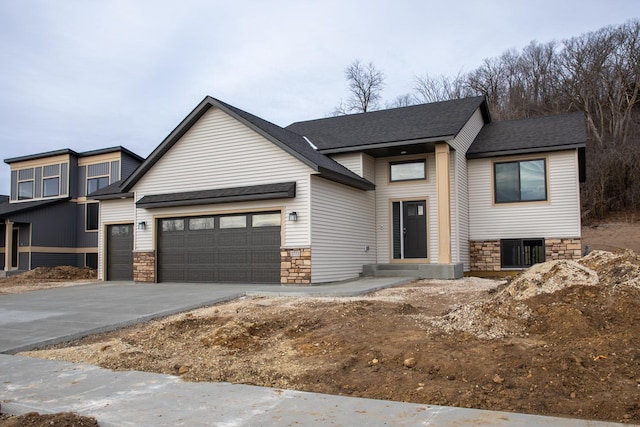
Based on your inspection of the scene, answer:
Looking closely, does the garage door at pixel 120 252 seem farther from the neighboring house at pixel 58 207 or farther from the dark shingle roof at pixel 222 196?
the neighboring house at pixel 58 207

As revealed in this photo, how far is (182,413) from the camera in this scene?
432 cm

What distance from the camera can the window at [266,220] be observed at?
14602 millimetres

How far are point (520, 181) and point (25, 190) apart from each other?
23973 millimetres

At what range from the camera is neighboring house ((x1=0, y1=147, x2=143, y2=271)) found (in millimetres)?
24641

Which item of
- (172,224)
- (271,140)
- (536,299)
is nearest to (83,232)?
(172,224)

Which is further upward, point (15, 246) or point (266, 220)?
point (266, 220)

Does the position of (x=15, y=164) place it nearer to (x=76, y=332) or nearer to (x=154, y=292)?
(x=154, y=292)

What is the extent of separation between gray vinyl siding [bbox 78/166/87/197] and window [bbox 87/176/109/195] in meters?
0.27

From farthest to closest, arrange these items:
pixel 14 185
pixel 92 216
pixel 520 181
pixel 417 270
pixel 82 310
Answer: pixel 14 185
pixel 92 216
pixel 520 181
pixel 417 270
pixel 82 310

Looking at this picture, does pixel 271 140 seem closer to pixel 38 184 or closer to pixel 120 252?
pixel 120 252

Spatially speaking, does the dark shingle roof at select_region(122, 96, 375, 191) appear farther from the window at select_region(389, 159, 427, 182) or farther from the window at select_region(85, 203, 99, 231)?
the window at select_region(85, 203, 99, 231)

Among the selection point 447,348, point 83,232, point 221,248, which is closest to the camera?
point 447,348

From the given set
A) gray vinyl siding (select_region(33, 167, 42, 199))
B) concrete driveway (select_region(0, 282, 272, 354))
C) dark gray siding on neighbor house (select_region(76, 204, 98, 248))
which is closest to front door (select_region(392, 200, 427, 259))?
concrete driveway (select_region(0, 282, 272, 354))

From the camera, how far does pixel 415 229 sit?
16.8 metres
